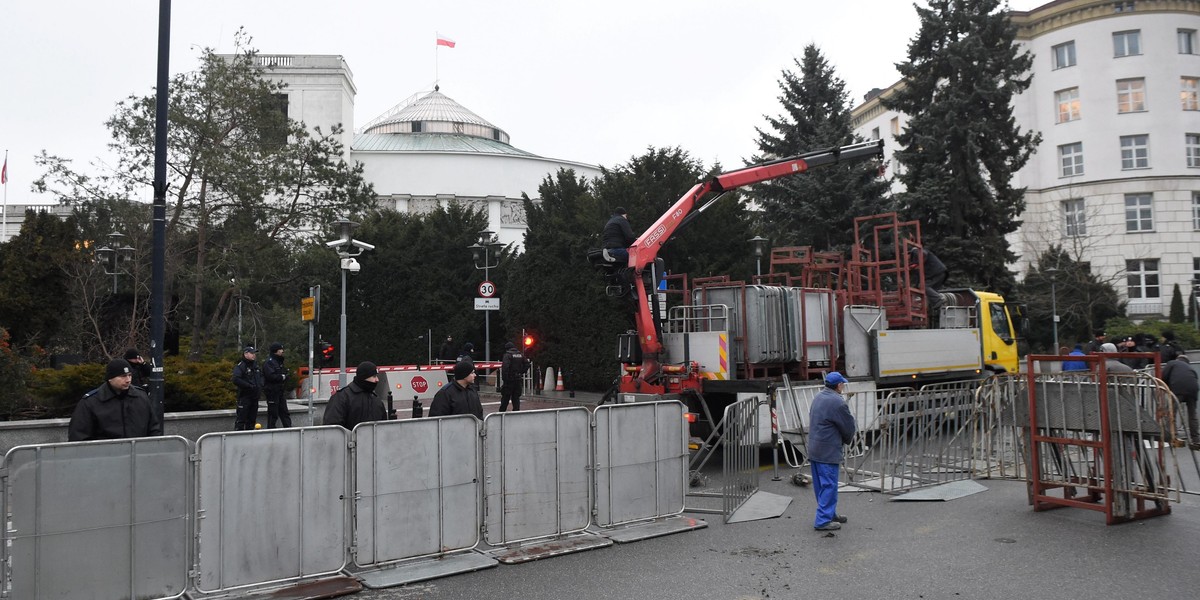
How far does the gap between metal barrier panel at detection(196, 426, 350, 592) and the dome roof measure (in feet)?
227

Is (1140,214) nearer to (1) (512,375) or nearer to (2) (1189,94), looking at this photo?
(2) (1189,94)

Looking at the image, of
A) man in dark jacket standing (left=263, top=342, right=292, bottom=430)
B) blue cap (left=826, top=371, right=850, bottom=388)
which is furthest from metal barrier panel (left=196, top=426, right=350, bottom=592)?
man in dark jacket standing (left=263, top=342, right=292, bottom=430)

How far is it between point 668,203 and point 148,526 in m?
19.6

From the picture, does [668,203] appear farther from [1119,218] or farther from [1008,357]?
[1119,218]

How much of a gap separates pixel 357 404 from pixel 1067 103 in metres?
50.9

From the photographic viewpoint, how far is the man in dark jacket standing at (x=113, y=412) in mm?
7188

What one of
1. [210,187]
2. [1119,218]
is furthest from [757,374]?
[1119,218]

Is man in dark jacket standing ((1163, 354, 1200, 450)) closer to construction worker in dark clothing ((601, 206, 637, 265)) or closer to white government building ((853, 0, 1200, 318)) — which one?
construction worker in dark clothing ((601, 206, 637, 265))

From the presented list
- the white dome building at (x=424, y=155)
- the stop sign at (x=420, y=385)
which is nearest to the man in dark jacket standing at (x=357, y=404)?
the stop sign at (x=420, y=385)

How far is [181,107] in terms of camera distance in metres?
20.2

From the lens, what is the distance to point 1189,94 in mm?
46719

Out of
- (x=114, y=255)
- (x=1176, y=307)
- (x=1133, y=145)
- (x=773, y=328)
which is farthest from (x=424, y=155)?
(x=773, y=328)

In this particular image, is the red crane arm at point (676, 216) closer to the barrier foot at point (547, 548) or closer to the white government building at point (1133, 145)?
the barrier foot at point (547, 548)

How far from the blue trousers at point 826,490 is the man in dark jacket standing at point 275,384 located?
8.42m
